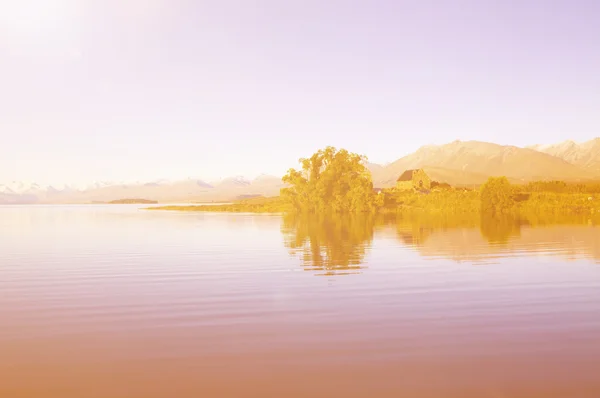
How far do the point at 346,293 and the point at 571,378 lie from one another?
405 inches

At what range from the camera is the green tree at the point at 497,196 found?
342ft

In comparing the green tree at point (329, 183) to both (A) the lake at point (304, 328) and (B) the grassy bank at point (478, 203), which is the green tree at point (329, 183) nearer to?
(B) the grassy bank at point (478, 203)

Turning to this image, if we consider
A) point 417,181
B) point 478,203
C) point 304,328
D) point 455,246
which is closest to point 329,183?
point 478,203

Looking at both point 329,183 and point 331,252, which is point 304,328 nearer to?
point 331,252

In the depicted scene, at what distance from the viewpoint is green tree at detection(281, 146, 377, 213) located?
124625mm

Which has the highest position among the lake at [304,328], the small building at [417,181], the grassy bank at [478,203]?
the small building at [417,181]

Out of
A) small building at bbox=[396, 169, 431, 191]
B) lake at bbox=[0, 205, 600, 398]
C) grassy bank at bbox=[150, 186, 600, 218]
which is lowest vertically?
lake at bbox=[0, 205, 600, 398]

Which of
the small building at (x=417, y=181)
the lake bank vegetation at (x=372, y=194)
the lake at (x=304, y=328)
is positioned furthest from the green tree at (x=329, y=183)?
the lake at (x=304, y=328)

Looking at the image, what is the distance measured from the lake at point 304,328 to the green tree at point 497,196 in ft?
252

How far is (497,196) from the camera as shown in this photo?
342 ft

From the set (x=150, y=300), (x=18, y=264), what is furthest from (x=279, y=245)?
(x=150, y=300)

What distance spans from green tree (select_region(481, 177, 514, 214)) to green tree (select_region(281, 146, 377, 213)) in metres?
28.5

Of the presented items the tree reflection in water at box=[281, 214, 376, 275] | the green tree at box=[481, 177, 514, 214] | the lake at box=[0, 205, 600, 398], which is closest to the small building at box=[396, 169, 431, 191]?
the green tree at box=[481, 177, 514, 214]

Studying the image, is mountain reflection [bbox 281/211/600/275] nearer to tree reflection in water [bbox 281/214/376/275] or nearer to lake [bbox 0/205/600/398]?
tree reflection in water [bbox 281/214/376/275]
